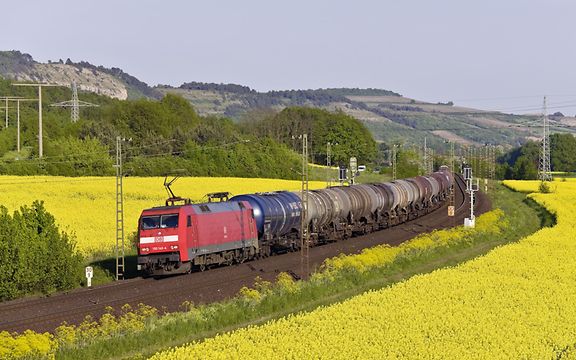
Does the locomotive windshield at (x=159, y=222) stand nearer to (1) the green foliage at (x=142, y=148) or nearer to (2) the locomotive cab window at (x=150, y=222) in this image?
(2) the locomotive cab window at (x=150, y=222)

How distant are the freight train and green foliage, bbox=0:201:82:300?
14.2 feet

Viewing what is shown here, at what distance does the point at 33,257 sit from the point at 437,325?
19.1 m

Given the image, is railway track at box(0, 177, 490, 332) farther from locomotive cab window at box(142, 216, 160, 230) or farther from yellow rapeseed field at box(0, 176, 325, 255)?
yellow rapeseed field at box(0, 176, 325, 255)

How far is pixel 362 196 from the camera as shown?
212 feet

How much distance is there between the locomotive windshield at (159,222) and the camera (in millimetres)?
40844

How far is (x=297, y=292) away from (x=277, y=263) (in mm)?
11547

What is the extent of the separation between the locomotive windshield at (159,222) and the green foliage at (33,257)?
12.9 feet

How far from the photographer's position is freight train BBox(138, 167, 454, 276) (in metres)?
40.8

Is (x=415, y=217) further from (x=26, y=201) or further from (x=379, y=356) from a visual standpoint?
(x=379, y=356)

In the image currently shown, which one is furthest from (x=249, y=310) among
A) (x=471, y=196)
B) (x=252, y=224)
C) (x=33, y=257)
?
(x=471, y=196)

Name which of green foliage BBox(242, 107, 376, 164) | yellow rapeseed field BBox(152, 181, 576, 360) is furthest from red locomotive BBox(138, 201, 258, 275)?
green foliage BBox(242, 107, 376, 164)

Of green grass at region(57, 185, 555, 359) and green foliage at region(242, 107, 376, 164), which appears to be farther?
green foliage at region(242, 107, 376, 164)

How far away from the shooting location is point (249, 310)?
32.6m

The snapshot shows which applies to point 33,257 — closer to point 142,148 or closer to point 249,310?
point 249,310
